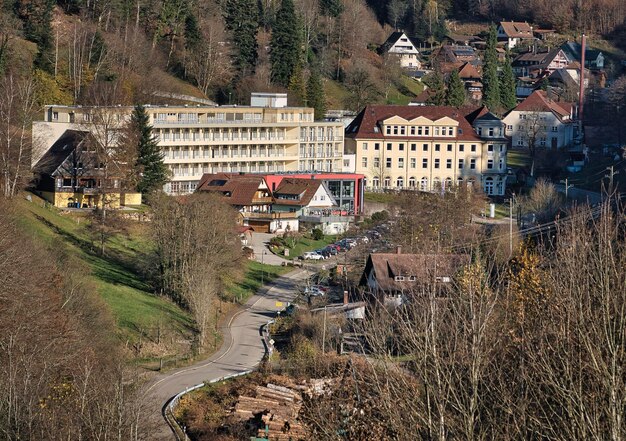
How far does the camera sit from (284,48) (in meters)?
66.2

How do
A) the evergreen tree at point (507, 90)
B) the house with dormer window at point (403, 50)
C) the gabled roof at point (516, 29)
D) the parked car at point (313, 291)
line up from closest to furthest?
the parked car at point (313, 291), the evergreen tree at point (507, 90), the house with dormer window at point (403, 50), the gabled roof at point (516, 29)

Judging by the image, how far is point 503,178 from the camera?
191ft

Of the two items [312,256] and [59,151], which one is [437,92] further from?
[59,151]

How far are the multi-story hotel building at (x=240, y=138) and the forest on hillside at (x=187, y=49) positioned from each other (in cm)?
225

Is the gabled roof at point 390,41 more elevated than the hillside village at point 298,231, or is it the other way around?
the gabled roof at point 390,41

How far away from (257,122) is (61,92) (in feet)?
26.8

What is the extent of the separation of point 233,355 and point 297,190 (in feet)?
65.5

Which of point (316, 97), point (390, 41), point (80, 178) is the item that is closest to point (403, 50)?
point (390, 41)

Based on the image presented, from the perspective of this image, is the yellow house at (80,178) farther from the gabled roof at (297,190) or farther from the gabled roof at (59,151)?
the gabled roof at (297,190)

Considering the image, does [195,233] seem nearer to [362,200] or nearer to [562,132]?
[362,200]

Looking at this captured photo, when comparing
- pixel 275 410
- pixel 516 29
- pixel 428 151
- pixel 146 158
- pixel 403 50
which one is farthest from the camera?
pixel 516 29

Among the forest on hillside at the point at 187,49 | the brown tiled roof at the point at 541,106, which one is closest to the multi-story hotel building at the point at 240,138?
the forest on hillside at the point at 187,49

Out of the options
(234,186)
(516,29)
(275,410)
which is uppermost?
(516,29)

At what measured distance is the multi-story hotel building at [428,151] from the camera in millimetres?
58375
